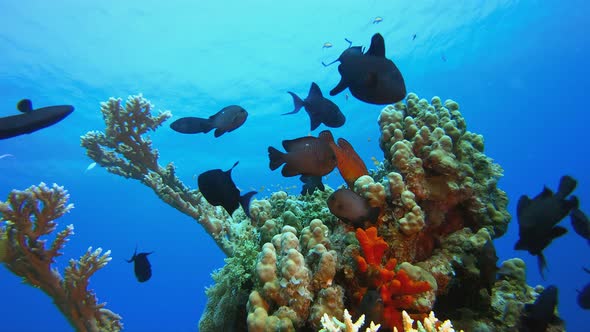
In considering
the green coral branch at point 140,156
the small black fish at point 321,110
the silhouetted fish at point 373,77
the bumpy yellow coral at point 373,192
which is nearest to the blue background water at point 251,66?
the green coral branch at point 140,156

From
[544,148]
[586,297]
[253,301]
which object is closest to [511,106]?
[544,148]

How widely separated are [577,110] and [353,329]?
87640 millimetres

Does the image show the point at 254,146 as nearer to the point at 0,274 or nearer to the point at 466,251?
the point at 466,251

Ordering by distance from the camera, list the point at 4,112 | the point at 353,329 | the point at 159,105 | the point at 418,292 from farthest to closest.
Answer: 1. the point at 159,105
2. the point at 4,112
3. the point at 418,292
4. the point at 353,329

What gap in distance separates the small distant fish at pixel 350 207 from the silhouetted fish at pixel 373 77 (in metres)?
0.91

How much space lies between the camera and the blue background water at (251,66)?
20391mm

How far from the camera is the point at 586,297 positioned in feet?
15.1

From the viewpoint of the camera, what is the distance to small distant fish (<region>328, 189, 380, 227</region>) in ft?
9.86

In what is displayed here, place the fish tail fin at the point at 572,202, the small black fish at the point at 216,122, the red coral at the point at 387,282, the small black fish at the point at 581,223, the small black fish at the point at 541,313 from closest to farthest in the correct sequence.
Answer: the red coral at the point at 387,282, the small black fish at the point at 541,313, the fish tail fin at the point at 572,202, the small black fish at the point at 216,122, the small black fish at the point at 581,223

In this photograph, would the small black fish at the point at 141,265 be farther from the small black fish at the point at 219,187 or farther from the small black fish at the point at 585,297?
the small black fish at the point at 585,297

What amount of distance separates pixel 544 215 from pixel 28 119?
4.18 m

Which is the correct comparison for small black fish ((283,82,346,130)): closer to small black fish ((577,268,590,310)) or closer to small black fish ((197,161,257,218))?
small black fish ((197,161,257,218))

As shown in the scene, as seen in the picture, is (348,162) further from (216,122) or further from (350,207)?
(216,122)

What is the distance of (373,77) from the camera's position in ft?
8.60
